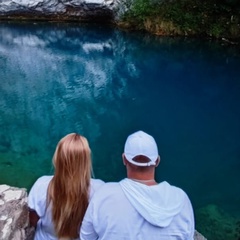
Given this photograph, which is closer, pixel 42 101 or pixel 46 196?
pixel 46 196

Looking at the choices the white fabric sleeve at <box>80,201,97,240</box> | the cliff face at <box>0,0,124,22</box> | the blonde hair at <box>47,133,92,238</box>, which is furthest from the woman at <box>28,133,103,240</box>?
the cliff face at <box>0,0,124,22</box>

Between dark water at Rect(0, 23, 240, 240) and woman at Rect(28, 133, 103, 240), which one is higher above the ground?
woman at Rect(28, 133, 103, 240)

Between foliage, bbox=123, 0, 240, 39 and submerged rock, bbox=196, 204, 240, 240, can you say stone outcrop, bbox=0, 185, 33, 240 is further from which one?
foliage, bbox=123, 0, 240, 39

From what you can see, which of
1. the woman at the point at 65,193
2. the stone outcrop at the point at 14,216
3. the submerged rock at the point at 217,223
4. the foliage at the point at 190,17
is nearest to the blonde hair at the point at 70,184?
the woman at the point at 65,193

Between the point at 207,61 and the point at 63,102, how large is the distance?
5.52 m

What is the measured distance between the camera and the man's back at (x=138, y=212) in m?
2.03

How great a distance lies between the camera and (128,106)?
9.72 m

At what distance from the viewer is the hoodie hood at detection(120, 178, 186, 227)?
2016 mm

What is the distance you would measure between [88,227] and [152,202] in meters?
0.36

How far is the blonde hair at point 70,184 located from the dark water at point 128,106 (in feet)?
9.57

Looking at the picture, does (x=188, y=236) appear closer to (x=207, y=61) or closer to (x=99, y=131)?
(x=99, y=131)

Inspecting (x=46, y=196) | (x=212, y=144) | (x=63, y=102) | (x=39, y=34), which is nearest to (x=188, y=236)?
(x=46, y=196)

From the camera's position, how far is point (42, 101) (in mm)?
9938

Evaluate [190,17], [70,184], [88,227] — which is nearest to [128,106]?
[70,184]
